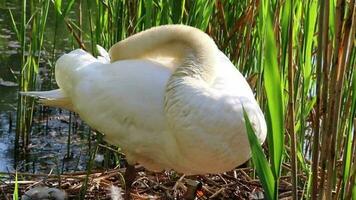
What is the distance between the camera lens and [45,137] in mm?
4312

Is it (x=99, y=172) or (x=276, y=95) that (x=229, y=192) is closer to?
(x=99, y=172)

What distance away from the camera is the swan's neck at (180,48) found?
2.43 m

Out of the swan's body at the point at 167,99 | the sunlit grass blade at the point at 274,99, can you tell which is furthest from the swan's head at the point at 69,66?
the sunlit grass blade at the point at 274,99

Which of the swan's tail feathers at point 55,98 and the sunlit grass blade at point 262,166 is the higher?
the sunlit grass blade at point 262,166

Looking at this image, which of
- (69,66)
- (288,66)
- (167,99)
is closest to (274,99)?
(288,66)

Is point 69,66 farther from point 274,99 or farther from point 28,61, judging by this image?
point 274,99

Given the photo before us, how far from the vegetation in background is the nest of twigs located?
0.15 m

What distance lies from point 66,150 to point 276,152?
281 centimetres

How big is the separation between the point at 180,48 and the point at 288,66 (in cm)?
106

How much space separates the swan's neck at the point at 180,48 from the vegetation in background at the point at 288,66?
0.20 meters

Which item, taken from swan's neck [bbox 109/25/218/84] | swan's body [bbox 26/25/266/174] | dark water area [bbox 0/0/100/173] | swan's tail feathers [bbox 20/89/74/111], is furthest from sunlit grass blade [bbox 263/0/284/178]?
dark water area [bbox 0/0/100/173]

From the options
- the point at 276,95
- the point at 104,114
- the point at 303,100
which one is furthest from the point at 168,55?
the point at 276,95

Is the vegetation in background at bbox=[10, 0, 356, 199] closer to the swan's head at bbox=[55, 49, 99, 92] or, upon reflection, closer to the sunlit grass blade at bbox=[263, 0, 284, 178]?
the sunlit grass blade at bbox=[263, 0, 284, 178]

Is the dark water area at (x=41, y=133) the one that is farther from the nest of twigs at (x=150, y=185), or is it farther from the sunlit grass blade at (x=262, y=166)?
the sunlit grass blade at (x=262, y=166)
